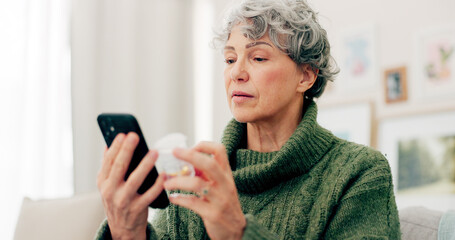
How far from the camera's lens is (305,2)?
1.50 m

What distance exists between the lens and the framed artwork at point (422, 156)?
222 centimetres

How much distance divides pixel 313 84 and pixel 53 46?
1880 mm

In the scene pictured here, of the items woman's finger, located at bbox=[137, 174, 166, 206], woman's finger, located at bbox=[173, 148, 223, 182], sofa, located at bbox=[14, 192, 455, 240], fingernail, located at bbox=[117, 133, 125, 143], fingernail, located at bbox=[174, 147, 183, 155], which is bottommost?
sofa, located at bbox=[14, 192, 455, 240]

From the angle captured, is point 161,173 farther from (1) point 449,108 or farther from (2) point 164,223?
(1) point 449,108

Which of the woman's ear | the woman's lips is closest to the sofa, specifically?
the woman's ear

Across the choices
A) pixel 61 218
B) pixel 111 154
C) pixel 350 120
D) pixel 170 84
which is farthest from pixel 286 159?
pixel 170 84

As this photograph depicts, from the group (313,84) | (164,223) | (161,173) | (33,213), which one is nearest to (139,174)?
(161,173)

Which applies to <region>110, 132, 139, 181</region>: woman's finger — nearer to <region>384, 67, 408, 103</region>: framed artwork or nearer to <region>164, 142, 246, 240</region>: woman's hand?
<region>164, 142, 246, 240</region>: woman's hand

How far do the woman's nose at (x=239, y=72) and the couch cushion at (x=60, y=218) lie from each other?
79cm

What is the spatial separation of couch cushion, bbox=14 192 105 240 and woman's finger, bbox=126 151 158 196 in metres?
0.87

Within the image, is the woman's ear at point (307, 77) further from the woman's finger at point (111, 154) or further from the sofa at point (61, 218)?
the woman's finger at point (111, 154)

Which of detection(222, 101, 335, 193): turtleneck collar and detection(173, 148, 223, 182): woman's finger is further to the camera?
detection(222, 101, 335, 193): turtleneck collar

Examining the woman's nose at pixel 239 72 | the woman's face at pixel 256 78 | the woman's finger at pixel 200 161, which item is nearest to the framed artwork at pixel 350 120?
the woman's face at pixel 256 78

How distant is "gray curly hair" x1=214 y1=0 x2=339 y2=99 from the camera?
1403 mm
